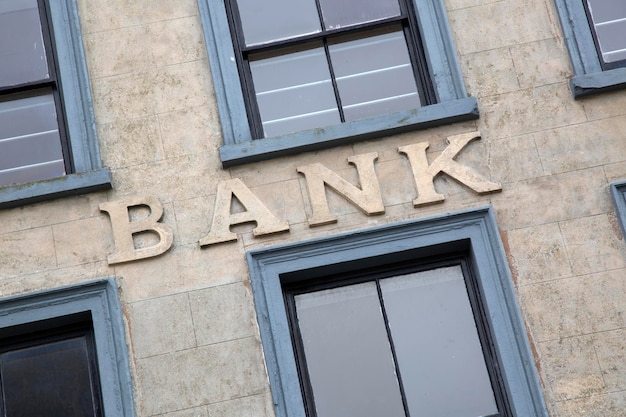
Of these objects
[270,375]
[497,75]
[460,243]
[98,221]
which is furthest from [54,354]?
[497,75]

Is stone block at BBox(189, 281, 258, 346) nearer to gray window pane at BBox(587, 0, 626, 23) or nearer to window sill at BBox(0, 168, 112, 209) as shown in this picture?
window sill at BBox(0, 168, 112, 209)

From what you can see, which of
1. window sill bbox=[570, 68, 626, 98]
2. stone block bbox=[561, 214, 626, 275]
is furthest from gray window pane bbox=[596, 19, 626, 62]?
stone block bbox=[561, 214, 626, 275]

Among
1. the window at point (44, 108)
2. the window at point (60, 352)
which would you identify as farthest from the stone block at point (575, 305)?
the window at point (44, 108)

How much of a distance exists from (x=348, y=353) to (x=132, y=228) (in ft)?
5.90

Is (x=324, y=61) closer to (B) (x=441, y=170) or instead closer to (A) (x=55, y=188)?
(B) (x=441, y=170)

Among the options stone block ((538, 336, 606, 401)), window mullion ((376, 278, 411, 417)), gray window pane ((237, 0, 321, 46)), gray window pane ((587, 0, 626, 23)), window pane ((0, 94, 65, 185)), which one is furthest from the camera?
gray window pane ((237, 0, 321, 46))

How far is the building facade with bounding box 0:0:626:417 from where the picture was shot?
345 inches

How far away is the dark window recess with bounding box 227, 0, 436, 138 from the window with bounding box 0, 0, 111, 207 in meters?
1.27

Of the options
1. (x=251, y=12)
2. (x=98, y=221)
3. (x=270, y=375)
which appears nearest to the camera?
(x=270, y=375)

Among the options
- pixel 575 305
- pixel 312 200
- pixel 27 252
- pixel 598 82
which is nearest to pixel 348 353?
pixel 312 200

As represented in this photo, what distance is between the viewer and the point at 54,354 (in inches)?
360

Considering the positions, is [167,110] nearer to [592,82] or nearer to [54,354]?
[54,354]

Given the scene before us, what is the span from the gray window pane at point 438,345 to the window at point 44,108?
2.36 meters

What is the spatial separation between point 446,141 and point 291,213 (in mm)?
1271
